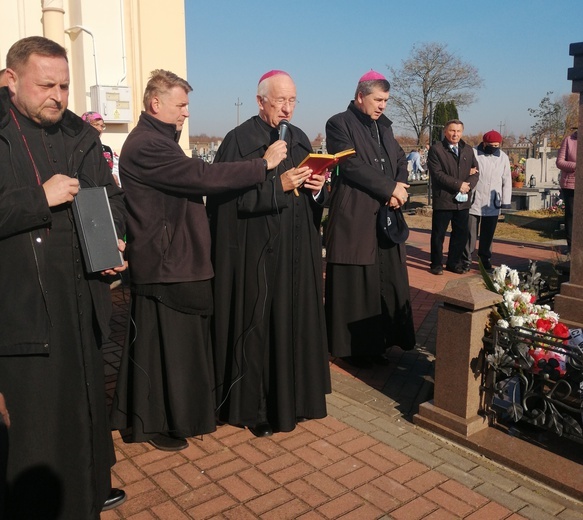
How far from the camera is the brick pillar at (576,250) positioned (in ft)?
13.8

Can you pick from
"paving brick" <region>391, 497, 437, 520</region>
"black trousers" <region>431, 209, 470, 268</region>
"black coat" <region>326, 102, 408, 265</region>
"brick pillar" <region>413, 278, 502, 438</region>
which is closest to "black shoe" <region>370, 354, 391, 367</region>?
"black coat" <region>326, 102, 408, 265</region>

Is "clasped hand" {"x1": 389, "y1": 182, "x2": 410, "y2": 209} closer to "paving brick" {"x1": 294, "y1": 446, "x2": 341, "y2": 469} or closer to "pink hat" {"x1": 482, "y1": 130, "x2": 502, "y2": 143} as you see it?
"paving brick" {"x1": 294, "y1": 446, "x2": 341, "y2": 469}

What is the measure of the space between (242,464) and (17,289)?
1670 mm

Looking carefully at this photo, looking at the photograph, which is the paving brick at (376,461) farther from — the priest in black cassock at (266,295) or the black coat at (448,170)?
the black coat at (448,170)

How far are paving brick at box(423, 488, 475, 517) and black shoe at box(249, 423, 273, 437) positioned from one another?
1077mm

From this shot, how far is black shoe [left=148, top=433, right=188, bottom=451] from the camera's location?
3.70m

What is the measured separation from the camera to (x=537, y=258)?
1016cm

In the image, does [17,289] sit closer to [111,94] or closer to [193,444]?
[193,444]

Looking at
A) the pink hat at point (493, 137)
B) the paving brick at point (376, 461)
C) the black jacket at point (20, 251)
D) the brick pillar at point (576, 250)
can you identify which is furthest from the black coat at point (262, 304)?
the pink hat at point (493, 137)

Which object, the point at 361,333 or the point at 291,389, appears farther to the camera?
the point at 361,333

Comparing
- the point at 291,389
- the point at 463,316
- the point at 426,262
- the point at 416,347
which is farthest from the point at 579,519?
the point at 426,262

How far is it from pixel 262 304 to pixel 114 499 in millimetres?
1368

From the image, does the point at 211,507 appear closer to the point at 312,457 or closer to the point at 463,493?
the point at 312,457

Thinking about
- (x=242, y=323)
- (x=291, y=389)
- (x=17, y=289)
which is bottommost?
(x=291, y=389)
